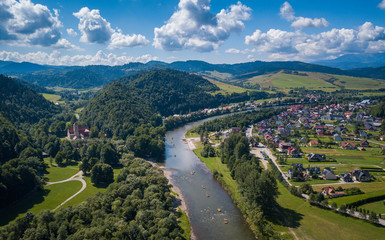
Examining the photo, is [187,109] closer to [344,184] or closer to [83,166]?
[83,166]

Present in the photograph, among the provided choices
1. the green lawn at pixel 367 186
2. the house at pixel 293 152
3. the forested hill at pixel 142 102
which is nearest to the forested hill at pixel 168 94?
the forested hill at pixel 142 102

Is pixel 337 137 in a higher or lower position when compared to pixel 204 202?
higher

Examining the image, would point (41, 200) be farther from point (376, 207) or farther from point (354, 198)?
point (376, 207)

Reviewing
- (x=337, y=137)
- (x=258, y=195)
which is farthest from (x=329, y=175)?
(x=337, y=137)

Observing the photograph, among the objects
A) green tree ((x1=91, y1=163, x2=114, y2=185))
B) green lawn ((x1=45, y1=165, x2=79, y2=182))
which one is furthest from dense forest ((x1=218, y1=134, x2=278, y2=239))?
green lawn ((x1=45, y1=165, x2=79, y2=182))

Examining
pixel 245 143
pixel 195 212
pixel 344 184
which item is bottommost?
pixel 195 212

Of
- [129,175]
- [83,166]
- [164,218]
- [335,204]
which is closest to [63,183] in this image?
[83,166]
